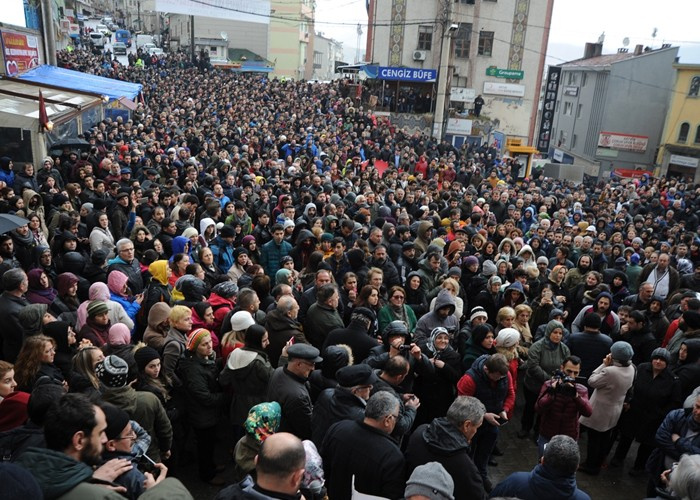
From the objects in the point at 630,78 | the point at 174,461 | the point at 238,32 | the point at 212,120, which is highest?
the point at 238,32

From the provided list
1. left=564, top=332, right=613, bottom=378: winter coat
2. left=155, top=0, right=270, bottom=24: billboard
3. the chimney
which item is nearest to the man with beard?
left=564, top=332, right=613, bottom=378: winter coat

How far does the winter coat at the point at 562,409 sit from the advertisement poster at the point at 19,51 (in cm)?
1774

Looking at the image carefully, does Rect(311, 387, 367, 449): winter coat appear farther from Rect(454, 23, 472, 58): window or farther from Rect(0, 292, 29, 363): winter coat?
Rect(454, 23, 472, 58): window

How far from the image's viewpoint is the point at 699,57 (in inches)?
1225

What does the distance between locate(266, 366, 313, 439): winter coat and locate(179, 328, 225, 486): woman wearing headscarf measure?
71 cm

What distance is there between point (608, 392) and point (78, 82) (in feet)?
61.6

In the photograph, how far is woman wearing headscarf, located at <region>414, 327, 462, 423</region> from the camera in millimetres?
4781

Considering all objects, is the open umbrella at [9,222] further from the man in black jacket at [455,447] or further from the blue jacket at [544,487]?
the blue jacket at [544,487]

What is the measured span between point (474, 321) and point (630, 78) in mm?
36167

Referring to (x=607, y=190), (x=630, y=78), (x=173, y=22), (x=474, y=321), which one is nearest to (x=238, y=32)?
Result: (x=173, y=22)

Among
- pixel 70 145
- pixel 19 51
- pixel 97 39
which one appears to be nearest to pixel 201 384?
pixel 70 145

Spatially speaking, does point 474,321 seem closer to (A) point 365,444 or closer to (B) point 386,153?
(A) point 365,444

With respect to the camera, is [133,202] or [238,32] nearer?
[133,202]

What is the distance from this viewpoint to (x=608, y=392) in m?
5.27
